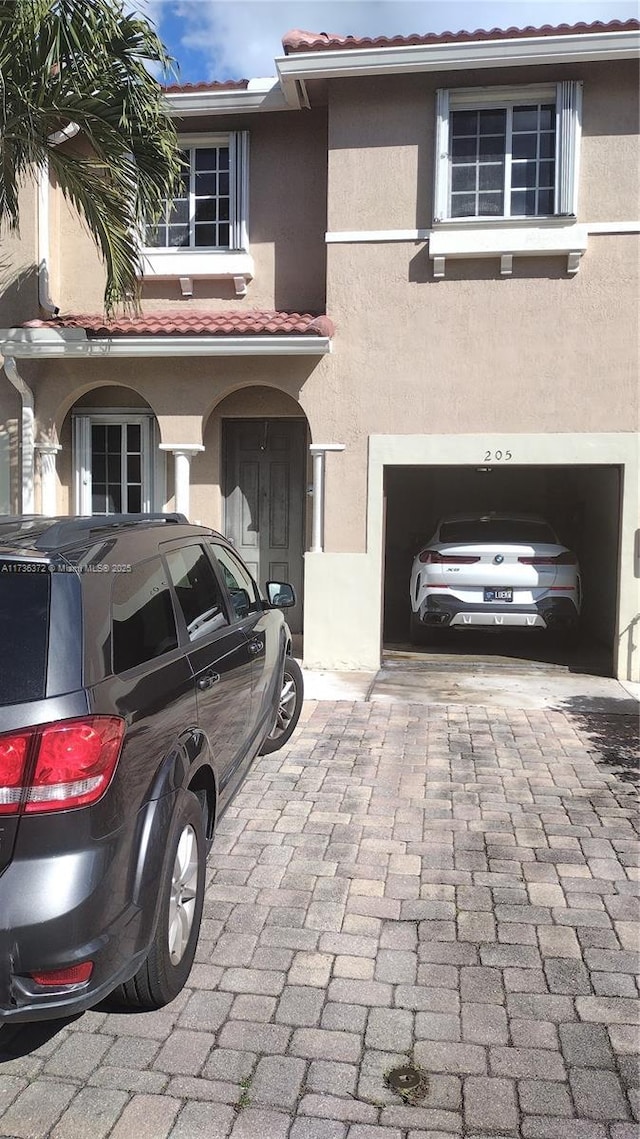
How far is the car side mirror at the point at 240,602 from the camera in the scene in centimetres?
463

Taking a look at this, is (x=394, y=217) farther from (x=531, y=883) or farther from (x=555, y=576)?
(x=531, y=883)

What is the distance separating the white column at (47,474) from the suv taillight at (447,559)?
4467 millimetres

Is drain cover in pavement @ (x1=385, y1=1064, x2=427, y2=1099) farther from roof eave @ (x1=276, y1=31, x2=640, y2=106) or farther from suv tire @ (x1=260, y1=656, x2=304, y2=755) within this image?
roof eave @ (x1=276, y1=31, x2=640, y2=106)

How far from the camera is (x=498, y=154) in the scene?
862 cm

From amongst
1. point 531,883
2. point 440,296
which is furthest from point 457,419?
point 531,883

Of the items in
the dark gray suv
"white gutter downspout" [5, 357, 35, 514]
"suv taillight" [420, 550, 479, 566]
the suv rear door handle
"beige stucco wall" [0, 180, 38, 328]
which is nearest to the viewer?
the dark gray suv

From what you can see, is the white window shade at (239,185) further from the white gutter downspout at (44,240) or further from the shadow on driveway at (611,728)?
the shadow on driveway at (611,728)

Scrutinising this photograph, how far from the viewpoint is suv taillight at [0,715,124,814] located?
236 centimetres

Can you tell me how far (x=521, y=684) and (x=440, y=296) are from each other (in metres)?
4.17

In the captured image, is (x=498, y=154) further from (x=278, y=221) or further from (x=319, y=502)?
(x=319, y=502)

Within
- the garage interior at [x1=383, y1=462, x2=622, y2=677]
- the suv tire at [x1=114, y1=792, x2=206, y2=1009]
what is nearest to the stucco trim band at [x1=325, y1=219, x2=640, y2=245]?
the garage interior at [x1=383, y1=462, x2=622, y2=677]

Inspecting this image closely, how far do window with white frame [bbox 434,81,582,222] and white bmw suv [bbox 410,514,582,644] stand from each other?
3.52 metres

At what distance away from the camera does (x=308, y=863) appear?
166 inches

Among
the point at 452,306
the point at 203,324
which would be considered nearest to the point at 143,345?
the point at 203,324
